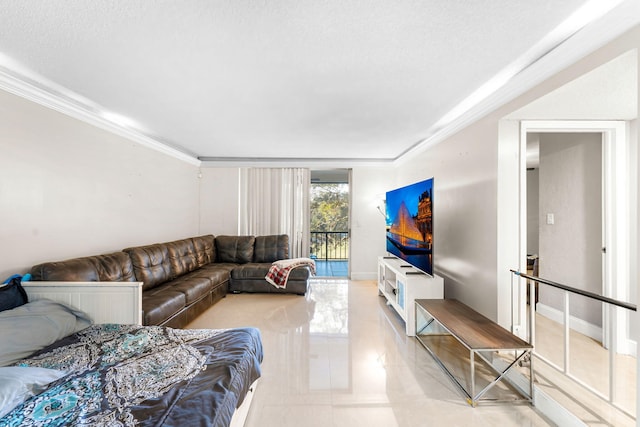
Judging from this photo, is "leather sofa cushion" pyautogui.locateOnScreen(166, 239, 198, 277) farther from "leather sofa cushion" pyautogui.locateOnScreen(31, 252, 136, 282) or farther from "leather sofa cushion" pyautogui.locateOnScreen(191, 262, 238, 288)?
"leather sofa cushion" pyautogui.locateOnScreen(31, 252, 136, 282)

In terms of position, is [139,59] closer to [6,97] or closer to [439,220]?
[6,97]

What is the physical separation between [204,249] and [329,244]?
3805 millimetres

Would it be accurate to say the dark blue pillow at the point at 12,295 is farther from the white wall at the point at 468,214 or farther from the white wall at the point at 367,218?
the white wall at the point at 367,218

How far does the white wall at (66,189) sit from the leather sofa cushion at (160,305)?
867 mm

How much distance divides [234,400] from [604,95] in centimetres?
314

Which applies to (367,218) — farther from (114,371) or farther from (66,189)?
(114,371)

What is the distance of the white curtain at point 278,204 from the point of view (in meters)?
5.50

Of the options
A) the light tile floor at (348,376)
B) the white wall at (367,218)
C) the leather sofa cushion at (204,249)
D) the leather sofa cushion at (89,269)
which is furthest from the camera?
the white wall at (367,218)

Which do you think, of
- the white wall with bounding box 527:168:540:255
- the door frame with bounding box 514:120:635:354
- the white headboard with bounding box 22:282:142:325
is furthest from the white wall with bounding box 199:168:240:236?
the white wall with bounding box 527:168:540:255

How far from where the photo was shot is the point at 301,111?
2869mm

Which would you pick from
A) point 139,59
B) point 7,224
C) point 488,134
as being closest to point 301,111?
point 139,59

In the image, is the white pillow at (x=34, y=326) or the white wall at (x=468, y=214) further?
the white wall at (x=468, y=214)

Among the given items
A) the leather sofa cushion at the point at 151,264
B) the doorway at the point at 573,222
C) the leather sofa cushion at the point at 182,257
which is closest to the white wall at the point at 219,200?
the leather sofa cushion at the point at 182,257

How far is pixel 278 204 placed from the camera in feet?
18.1
